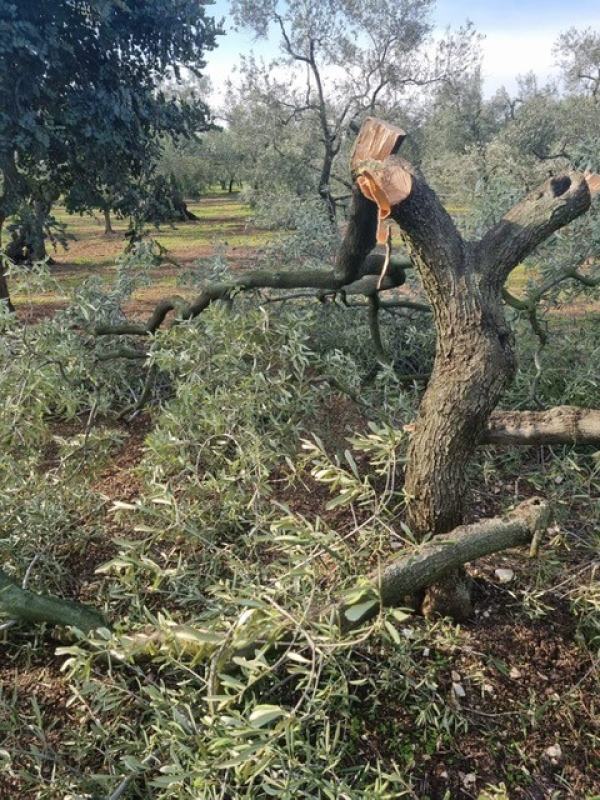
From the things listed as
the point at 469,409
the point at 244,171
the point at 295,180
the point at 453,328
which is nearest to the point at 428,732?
the point at 469,409

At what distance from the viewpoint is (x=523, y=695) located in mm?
1987

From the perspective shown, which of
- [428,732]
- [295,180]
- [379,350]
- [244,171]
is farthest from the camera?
[244,171]

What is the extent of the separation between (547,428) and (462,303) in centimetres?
56

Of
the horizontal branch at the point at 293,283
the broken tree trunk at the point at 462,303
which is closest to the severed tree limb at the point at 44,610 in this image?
the broken tree trunk at the point at 462,303

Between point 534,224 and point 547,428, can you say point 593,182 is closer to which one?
point 534,224

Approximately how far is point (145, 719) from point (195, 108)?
6709 millimetres

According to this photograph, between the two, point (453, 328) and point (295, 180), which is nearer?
point (453, 328)

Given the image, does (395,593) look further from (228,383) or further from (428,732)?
(228,383)

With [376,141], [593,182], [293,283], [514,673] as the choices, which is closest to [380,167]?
[376,141]

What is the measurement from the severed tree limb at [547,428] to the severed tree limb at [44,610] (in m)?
1.49

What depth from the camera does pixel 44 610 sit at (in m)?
1.96

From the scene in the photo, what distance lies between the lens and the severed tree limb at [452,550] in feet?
5.66

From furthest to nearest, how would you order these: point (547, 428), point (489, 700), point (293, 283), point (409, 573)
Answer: point (293, 283) → point (547, 428) → point (489, 700) → point (409, 573)

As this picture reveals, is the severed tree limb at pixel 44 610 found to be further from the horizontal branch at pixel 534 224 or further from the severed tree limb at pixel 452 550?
the horizontal branch at pixel 534 224
